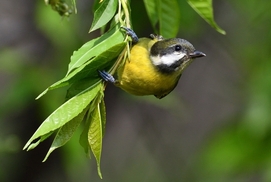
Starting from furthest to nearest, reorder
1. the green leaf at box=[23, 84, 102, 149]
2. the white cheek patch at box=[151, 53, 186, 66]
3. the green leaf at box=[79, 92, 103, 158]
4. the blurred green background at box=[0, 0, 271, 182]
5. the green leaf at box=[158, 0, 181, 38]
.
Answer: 1. the blurred green background at box=[0, 0, 271, 182]
2. the white cheek patch at box=[151, 53, 186, 66]
3. the green leaf at box=[158, 0, 181, 38]
4. the green leaf at box=[79, 92, 103, 158]
5. the green leaf at box=[23, 84, 102, 149]

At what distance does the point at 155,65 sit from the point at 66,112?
2.71 ft

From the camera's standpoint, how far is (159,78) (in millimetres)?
2264

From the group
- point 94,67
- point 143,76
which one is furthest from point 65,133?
point 143,76

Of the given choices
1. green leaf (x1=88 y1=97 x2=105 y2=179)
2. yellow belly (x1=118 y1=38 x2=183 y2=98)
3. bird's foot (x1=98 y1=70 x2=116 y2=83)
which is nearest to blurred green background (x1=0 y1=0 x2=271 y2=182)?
yellow belly (x1=118 y1=38 x2=183 y2=98)

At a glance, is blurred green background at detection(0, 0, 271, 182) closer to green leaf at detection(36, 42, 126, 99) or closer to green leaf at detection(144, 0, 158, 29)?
green leaf at detection(144, 0, 158, 29)

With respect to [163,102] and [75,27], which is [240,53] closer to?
[163,102]

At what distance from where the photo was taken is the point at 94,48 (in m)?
1.56

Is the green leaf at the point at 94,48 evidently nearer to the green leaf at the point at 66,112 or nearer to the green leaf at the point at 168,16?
the green leaf at the point at 66,112

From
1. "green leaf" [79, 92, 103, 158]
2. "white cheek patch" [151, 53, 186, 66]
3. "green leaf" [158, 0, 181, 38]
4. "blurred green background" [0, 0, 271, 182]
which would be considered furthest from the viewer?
"blurred green background" [0, 0, 271, 182]

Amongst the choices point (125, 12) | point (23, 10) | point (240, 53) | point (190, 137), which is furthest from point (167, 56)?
point (190, 137)

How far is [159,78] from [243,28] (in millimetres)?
2325

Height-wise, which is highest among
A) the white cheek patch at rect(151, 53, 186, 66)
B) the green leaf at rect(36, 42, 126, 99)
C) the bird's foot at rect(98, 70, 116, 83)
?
the green leaf at rect(36, 42, 126, 99)

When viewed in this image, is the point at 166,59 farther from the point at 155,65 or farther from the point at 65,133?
the point at 65,133

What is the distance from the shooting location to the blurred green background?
3.17 metres
